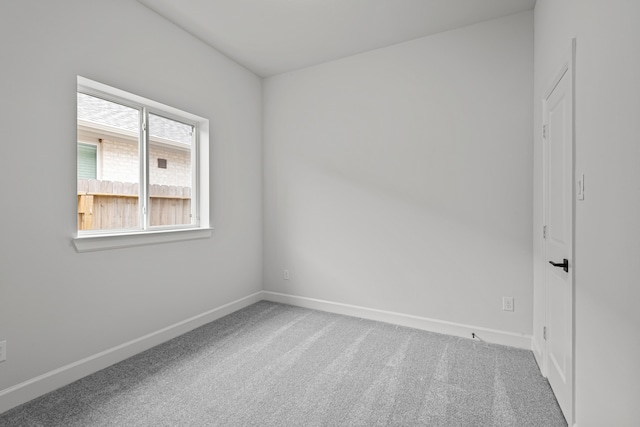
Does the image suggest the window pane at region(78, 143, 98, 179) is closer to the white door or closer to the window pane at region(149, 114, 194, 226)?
the window pane at region(149, 114, 194, 226)

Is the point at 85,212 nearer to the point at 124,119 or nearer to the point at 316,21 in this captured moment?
the point at 124,119

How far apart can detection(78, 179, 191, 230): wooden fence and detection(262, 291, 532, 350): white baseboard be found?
5.17 feet

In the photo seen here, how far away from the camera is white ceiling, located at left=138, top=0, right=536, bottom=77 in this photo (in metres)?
2.60

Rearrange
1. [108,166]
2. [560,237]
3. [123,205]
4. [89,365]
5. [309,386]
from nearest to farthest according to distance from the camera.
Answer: [560,237]
[309,386]
[89,365]
[108,166]
[123,205]

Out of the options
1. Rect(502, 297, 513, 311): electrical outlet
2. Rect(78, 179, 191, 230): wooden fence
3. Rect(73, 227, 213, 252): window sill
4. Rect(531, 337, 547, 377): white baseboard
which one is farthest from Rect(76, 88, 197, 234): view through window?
Rect(531, 337, 547, 377): white baseboard

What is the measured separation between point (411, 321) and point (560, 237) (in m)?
1.65

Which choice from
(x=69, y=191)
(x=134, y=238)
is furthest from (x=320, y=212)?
(x=69, y=191)

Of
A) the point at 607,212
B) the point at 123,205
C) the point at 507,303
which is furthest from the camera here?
the point at 507,303

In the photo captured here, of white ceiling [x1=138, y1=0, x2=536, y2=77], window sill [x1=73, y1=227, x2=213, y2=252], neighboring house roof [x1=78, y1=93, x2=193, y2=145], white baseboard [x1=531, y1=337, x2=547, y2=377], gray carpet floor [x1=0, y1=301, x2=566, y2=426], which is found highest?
white ceiling [x1=138, y1=0, x2=536, y2=77]

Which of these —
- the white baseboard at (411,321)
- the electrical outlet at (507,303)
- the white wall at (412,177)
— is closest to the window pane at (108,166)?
the white wall at (412,177)

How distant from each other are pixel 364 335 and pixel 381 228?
1078mm

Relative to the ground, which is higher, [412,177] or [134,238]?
[412,177]

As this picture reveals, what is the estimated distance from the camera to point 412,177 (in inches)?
124

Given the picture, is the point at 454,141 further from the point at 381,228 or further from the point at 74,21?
the point at 74,21
